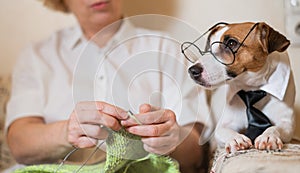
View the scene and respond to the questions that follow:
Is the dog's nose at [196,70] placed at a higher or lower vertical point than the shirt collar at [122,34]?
lower

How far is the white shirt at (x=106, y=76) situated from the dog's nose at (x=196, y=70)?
0.07m

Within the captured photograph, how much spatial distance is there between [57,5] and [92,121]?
563 mm

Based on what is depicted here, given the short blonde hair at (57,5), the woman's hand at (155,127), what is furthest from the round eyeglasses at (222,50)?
the short blonde hair at (57,5)

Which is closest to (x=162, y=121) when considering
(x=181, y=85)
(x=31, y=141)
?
(x=181, y=85)

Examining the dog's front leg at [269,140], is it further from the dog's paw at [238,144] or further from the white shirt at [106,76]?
the white shirt at [106,76]

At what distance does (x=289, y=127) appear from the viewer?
0.93 meters

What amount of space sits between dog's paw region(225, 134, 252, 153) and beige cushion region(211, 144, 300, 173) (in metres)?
0.03

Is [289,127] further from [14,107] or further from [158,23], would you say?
[14,107]

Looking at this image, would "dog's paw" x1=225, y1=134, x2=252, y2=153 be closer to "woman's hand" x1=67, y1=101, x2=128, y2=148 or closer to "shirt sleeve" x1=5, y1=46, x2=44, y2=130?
"woman's hand" x1=67, y1=101, x2=128, y2=148

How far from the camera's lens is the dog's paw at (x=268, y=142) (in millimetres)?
810

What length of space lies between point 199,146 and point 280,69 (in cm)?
27

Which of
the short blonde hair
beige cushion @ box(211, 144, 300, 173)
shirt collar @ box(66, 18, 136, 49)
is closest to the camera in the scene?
beige cushion @ box(211, 144, 300, 173)

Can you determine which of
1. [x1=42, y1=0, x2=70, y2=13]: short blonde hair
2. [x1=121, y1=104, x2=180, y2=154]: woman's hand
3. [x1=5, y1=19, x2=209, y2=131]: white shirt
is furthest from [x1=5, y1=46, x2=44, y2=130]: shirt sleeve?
[x1=121, y1=104, x2=180, y2=154]: woman's hand

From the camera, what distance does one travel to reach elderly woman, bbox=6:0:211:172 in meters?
0.86
